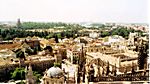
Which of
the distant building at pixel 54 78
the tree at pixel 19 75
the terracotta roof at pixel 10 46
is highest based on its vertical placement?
the distant building at pixel 54 78

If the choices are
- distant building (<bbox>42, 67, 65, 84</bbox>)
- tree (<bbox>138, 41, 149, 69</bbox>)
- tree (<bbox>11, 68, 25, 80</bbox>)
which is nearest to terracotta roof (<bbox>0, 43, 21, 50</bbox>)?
tree (<bbox>11, 68, 25, 80</bbox>)

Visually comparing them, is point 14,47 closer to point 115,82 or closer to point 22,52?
point 22,52

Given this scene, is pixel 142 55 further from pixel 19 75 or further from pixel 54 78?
pixel 19 75

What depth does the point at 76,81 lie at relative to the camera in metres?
4.86

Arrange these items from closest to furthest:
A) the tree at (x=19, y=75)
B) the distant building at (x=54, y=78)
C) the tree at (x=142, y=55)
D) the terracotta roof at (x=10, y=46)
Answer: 1. the tree at (x=142, y=55)
2. the distant building at (x=54, y=78)
3. the tree at (x=19, y=75)
4. the terracotta roof at (x=10, y=46)

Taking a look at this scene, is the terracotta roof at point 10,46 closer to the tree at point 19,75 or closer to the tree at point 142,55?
the tree at point 19,75

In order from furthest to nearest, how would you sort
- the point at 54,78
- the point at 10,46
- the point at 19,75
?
the point at 10,46
the point at 19,75
the point at 54,78

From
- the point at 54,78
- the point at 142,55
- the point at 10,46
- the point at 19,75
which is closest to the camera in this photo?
the point at 142,55

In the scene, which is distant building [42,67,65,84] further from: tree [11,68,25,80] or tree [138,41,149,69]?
tree [11,68,25,80]

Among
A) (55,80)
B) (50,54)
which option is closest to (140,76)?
(55,80)

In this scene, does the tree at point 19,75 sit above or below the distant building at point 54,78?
below

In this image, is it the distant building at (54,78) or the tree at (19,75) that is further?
the tree at (19,75)

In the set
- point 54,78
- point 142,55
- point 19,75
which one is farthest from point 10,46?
point 142,55

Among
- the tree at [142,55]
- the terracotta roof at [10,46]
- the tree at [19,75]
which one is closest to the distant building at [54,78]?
the tree at [142,55]
